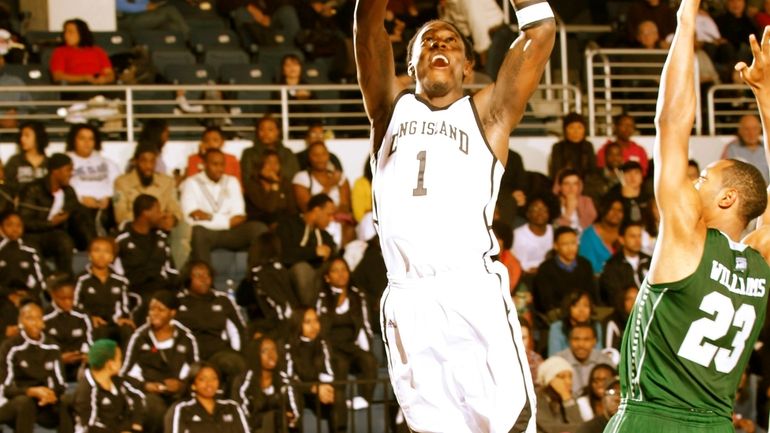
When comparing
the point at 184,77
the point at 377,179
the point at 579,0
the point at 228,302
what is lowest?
the point at 228,302

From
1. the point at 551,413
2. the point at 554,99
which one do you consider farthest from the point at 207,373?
the point at 554,99

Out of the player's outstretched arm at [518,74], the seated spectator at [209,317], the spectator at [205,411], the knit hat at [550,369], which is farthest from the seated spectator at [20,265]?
the player's outstretched arm at [518,74]

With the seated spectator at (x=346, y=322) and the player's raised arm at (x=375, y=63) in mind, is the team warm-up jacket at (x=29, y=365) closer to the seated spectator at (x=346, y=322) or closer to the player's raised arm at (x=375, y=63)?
the seated spectator at (x=346, y=322)

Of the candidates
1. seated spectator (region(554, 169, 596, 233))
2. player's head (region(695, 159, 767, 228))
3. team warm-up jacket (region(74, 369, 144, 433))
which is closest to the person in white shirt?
team warm-up jacket (region(74, 369, 144, 433))

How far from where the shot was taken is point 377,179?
5578 millimetres

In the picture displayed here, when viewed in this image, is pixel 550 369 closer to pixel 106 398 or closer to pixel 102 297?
pixel 106 398

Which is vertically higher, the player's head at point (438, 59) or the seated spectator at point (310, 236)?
the player's head at point (438, 59)

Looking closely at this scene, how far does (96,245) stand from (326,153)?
8.41 feet

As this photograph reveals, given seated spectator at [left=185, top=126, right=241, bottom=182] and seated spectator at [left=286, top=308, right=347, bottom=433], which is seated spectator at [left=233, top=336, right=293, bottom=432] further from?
seated spectator at [left=185, top=126, right=241, bottom=182]

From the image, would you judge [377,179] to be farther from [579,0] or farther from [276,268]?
[579,0]

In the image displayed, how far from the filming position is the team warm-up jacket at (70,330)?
33.8 ft

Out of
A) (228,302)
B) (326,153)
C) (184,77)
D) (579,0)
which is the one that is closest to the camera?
(228,302)

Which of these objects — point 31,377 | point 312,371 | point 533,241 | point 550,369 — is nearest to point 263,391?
point 312,371

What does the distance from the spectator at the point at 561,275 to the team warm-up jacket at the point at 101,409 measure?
3.70 metres
